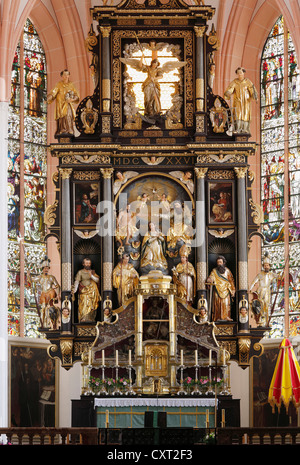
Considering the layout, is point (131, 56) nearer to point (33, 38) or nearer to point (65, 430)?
point (33, 38)

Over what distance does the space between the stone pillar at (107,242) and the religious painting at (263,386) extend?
518 centimetres

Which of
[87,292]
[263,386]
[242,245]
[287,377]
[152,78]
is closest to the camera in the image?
[287,377]

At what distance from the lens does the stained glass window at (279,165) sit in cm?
3059

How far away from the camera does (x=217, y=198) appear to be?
27047mm

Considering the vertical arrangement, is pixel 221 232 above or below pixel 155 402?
above

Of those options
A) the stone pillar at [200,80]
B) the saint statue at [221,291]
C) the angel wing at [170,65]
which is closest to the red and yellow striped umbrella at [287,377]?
the saint statue at [221,291]

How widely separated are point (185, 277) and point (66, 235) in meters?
2.75

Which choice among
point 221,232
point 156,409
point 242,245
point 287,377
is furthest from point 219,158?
point 156,409

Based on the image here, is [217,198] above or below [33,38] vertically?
below

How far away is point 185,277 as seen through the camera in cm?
2659

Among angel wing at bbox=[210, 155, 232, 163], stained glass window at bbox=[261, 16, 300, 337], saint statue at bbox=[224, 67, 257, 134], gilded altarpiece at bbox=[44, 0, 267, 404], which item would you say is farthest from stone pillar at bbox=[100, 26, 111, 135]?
stained glass window at bbox=[261, 16, 300, 337]

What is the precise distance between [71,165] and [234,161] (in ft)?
11.8

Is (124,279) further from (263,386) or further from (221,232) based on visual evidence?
(263,386)
